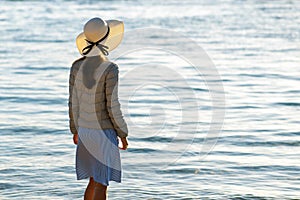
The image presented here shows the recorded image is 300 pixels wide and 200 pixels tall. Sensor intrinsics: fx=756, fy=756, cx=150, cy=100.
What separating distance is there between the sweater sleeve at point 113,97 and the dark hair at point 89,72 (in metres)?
0.12

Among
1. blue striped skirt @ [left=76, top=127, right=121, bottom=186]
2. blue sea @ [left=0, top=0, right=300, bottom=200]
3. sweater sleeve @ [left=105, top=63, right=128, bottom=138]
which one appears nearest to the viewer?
sweater sleeve @ [left=105, top=63, right=128, bottom=138]

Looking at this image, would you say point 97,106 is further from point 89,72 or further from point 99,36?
point 99,36

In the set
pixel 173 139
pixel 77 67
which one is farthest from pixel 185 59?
pixel 77 67

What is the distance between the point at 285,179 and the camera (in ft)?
26.0

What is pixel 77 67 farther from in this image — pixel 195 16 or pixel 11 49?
pixel 195 16

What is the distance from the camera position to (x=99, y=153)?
579 centimetres

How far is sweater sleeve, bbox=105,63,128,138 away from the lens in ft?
18.5

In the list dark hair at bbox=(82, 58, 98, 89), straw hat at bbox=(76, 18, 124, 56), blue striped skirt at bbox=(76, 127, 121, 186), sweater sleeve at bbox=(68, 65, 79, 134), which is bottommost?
blue striped skirt at bbox=(76, 127, 121, 186)

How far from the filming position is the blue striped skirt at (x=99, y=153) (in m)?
5.79

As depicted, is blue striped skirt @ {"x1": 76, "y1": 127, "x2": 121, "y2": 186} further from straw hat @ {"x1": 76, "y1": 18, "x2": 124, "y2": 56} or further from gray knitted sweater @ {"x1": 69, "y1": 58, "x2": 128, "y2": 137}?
straw hat @ {"x1": 76, "y1": 18, "x2": 124, "y2": 56}

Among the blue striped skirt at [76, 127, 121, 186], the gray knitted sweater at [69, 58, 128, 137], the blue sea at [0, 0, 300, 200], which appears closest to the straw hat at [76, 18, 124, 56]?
the gray knitted sweater at [69, 58, 128, 137]

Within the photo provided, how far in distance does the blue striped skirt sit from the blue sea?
158cm

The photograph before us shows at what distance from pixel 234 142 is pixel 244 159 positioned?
85 centimetres

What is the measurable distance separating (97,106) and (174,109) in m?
5.96
